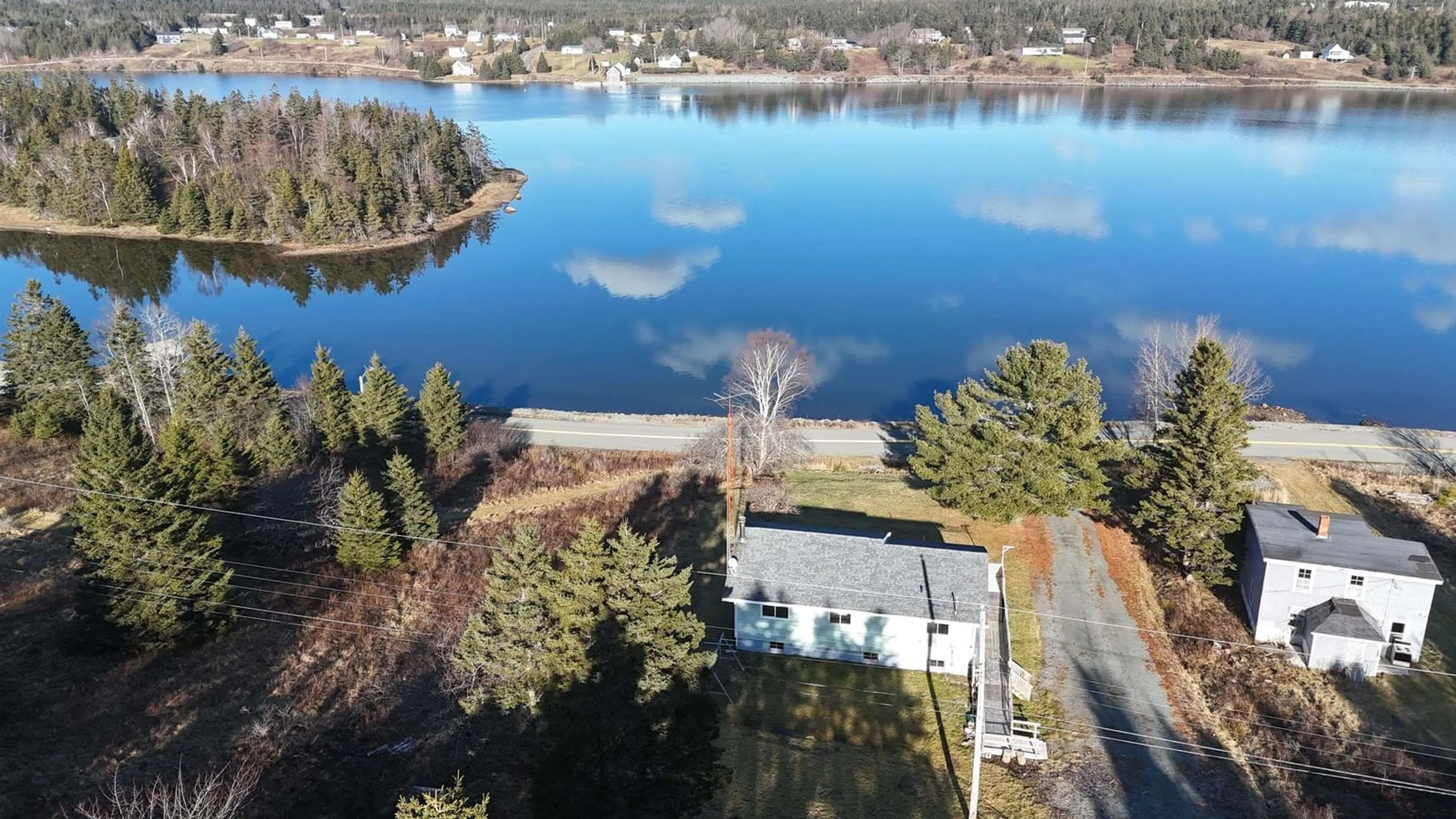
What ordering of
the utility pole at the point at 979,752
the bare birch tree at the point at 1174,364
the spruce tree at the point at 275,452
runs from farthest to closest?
the bare birch tree at the point at 1174,364 < the spruce tree at the point at 275,452 < the utility pole at the point at 979,752

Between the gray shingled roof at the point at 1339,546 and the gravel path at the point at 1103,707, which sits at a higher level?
the gray shingled roof at the point at 1339,546

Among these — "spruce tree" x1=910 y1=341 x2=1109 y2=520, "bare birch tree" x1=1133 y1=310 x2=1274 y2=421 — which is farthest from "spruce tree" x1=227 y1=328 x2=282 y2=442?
"bare birch tree" x1=1133 y1=310 x2=1274 y2=421

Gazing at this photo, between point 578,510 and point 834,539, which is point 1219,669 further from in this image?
point 578,510

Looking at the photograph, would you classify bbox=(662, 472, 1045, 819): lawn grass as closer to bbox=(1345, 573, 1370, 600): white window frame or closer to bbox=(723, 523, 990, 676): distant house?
bbox=(723, 523, 990, 676): distant house

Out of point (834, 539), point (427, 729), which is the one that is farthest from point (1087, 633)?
point (427, 729)

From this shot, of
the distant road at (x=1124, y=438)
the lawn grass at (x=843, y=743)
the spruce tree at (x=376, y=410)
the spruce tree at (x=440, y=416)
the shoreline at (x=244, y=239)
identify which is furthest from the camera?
the shoreline at (x=244, y=239)

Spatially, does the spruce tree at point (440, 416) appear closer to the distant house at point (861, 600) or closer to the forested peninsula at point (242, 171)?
the distant house at point (861, 600)

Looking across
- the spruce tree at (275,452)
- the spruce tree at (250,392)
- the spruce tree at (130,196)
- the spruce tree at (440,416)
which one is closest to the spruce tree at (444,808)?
the spruce tree at (275,452)

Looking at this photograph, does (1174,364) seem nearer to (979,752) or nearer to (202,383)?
(979,752)

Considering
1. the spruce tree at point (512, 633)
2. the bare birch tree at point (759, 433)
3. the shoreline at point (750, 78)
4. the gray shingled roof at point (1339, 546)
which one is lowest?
the bare birch tree at point (759, 433)
